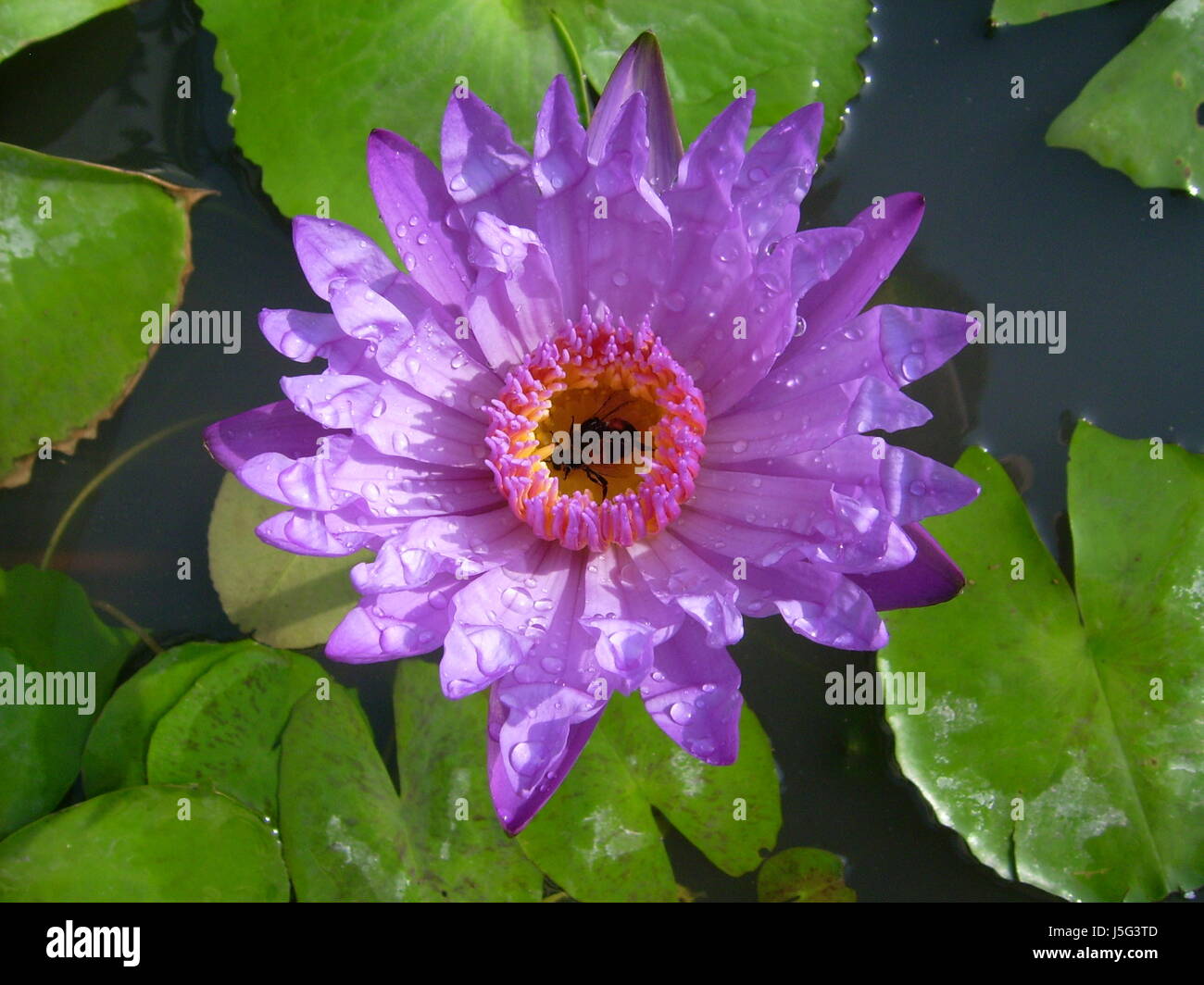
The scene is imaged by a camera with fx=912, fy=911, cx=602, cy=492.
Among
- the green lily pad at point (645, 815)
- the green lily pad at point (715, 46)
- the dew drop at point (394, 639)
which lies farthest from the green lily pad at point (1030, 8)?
the dew drop at point (394, 639)

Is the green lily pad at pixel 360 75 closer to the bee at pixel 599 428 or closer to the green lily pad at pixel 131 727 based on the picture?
the bee at pixel 599 428

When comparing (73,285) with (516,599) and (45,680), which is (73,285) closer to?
(45,680)

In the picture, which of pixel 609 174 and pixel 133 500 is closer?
pixel 609 174

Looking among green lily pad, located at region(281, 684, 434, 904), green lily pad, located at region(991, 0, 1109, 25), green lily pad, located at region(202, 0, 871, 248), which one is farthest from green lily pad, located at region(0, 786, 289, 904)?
green lily pad, located at region(991, 0, 1109, 25)

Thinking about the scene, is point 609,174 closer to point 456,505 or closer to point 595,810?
point 456,505

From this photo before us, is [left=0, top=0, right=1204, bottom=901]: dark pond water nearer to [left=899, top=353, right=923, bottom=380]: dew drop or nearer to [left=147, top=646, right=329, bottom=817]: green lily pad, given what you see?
[left=147, top=646, right=329, bottom=817]: green lily pad

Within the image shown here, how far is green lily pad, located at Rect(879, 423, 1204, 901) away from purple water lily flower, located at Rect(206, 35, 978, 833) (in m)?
0.62

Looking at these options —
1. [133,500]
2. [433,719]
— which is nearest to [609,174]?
[433,719]

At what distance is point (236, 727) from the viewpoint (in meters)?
2.63

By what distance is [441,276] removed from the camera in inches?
86.5

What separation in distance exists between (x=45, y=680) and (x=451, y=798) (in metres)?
1.25

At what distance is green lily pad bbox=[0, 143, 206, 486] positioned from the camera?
105 inches

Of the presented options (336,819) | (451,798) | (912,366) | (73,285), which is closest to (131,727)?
(336,819)

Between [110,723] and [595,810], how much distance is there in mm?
1424
